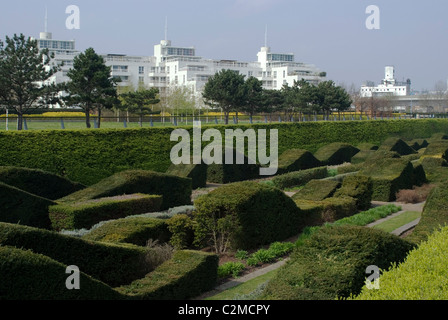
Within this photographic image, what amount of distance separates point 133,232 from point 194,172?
35.5ft

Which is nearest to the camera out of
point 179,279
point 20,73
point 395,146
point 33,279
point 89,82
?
point 33,279

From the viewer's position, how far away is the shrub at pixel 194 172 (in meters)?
20.3

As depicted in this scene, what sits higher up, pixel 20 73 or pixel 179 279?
pixel 20 73

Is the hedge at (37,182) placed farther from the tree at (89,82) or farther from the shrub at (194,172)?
the tree at (89,82)

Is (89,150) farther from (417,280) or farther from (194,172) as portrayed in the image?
(417,280)

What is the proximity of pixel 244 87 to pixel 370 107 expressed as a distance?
48.9 m

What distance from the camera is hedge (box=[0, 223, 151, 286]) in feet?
22.4

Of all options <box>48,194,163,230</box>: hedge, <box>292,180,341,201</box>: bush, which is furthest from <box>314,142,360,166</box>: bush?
<box>48,194,163,230</box>: hedge

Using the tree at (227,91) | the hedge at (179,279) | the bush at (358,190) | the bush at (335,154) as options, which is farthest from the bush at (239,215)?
the tree at (227,91)

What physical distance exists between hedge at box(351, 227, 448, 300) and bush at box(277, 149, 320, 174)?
1762cm

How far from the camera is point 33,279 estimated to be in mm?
5805

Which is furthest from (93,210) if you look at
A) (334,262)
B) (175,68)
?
(175,68)

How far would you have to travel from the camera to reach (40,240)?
703 cm

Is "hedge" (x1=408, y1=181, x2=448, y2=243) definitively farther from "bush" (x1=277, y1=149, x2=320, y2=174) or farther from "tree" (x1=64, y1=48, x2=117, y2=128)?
"tree" (x1=64, y1=48, x2=117, y2=128)
